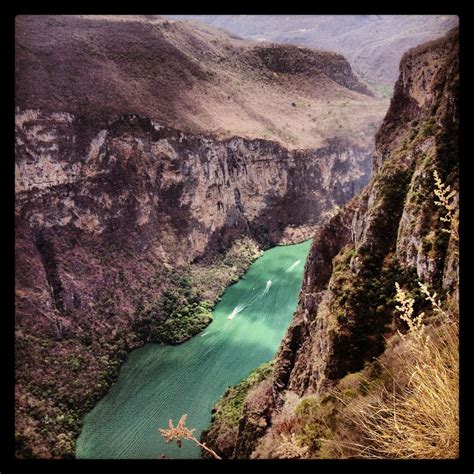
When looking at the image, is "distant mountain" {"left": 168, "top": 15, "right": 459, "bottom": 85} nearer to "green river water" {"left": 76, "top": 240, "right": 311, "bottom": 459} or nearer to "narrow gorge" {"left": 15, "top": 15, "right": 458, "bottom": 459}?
"narrow gorge" {"left": 15, "top": 15, "right": 458, "bottom": 459}

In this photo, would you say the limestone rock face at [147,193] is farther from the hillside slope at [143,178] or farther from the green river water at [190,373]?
the green river water at [190,373]

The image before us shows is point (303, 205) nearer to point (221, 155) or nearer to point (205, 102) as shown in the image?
point (221, 155)

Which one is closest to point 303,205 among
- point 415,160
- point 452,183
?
point 415,160

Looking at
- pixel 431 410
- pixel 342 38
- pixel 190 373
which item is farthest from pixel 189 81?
pixel 431 410

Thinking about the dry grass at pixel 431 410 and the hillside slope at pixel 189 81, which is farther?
the hillside slope at pixel 189 81

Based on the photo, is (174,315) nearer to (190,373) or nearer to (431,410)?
(190,373)

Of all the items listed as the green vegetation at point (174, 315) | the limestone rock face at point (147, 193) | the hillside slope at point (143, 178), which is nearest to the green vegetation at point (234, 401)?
the hillside slope at point (143, 178)

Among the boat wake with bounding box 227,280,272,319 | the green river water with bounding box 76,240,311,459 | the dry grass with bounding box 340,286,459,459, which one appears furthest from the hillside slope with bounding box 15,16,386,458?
the dry grass with bounding box 340,286,459,459
